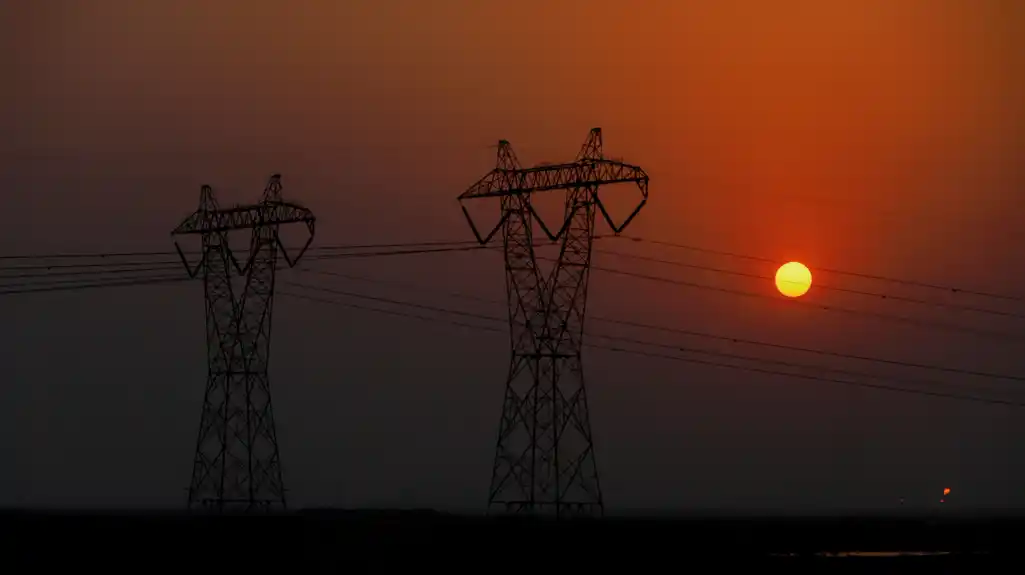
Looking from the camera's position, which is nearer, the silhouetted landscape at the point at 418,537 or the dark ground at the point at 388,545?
the dark ground at the point at 388,545

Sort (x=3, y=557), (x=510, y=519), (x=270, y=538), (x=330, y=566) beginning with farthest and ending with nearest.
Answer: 1. (x=510, y=519)
2. (x=270, y=538)
3. (x=3, y=557)
4. (x=330, y=566)

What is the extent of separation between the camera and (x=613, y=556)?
60.5 metres

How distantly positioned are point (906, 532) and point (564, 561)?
46.9 metres

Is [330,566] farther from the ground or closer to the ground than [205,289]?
closer to the ground

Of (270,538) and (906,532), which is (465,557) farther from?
(906,532)

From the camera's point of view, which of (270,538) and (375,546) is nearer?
(375,546)

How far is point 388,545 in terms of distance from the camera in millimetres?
57125

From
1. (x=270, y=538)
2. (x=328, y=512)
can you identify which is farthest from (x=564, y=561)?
(x=328, y=512)

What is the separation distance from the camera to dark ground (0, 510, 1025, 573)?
56.7 metres

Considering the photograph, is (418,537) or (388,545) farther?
(418,537)

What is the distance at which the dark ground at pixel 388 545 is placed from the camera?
56688 mm

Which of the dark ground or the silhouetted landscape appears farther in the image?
the silhouetted landscape

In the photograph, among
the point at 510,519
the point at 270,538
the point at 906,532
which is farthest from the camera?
the point at 906,532

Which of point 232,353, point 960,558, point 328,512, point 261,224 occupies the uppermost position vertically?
point 261,224
